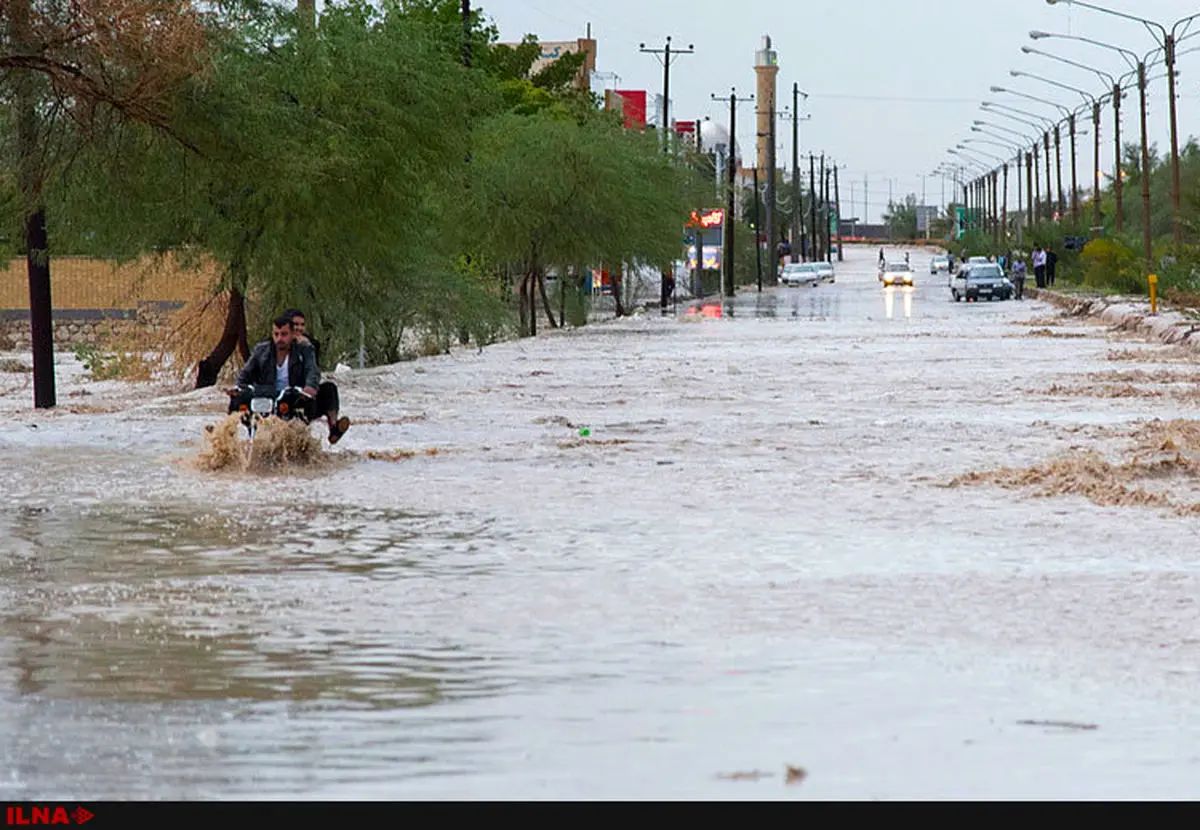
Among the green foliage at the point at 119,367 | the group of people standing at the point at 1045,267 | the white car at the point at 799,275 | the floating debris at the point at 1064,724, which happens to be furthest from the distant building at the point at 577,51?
the floating debris at the point at 1064,724

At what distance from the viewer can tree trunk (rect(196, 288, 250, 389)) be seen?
32125 mm

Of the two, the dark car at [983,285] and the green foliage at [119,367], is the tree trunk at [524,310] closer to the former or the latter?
the green foliage at [119,367]

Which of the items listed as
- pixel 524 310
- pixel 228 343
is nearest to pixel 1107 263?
pixel 524 310

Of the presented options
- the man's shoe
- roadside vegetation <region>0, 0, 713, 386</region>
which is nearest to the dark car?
roadside vegetation <region>0, 0, 713, 386</region>

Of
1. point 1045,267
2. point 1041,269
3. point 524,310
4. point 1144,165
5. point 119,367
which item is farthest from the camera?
point 1045,267

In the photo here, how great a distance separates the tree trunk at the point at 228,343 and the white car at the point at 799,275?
329 ft

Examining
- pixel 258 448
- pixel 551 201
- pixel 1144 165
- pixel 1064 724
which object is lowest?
pixel 1064 724

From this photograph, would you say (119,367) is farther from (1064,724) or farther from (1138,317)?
(1064,724)

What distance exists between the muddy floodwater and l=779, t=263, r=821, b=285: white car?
108 m

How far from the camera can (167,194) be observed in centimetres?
2923

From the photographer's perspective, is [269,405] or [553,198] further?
[553,198]

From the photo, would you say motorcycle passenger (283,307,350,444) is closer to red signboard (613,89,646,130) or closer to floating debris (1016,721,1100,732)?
floating debris (1016,721,1100,732)

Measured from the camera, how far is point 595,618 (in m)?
10.9

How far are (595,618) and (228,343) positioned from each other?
22.1m
